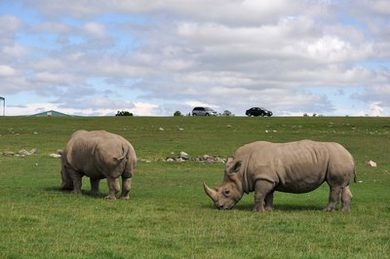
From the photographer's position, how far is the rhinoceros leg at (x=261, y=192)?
20188 mm

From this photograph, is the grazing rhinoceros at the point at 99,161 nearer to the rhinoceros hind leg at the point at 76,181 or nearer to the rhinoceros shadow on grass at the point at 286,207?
the rhinoceros hind leg at the point at 76,181

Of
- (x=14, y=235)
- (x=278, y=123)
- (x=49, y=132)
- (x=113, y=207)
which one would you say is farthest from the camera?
(x=278, y=123)

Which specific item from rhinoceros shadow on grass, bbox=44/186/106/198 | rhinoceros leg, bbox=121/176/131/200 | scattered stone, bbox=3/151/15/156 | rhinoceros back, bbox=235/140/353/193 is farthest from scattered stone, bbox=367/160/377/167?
scattered stone, bbox=3/151/15/156

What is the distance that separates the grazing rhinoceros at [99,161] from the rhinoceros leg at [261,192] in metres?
4.94

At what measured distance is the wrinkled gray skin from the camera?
20391 mm

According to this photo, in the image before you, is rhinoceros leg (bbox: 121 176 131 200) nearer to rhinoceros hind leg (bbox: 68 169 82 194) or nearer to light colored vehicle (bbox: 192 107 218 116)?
rhinoceros hind leg (bbox: 68 169 82 194)

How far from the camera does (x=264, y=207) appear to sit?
20.7 metres

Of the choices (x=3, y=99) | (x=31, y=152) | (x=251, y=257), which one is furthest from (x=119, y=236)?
(x=3, y=99)

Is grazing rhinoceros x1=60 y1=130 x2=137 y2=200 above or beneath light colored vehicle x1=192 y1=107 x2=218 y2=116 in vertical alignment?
beneath

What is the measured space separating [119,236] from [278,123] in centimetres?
6280

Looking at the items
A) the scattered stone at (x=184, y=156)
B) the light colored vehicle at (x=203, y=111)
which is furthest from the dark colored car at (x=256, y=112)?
the scattered stone at (x=184, y=156)

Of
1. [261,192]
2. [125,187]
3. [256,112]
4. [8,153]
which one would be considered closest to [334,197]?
[261,192]

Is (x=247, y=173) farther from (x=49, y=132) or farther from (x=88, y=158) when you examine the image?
(x=49, y=132)

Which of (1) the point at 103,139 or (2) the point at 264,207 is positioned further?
(1) the point at 103,139
